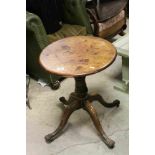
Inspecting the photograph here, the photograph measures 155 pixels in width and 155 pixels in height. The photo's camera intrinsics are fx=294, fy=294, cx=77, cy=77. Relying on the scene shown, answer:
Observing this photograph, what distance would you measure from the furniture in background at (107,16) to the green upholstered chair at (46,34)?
10 centimetres

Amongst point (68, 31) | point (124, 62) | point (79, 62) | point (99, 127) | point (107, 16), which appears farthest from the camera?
point (107, 16)

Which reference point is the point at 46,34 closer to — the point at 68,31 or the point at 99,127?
the point at 68,31

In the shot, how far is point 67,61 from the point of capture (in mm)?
1833

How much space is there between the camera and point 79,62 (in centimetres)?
181

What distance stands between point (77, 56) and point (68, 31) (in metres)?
0.92

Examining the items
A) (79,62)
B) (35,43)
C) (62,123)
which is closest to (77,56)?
(79,62)

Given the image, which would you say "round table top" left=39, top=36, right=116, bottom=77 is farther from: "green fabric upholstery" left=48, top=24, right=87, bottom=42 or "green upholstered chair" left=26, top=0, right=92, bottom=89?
"green fabric upholstery" left=48, top=24, right=87, bottom=42

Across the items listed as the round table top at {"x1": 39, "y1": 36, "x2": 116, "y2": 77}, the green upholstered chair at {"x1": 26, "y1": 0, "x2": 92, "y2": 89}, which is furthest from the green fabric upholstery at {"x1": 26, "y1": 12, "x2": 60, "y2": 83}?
the round table top at {"x1": 39, "y1": 36, "x2": 116, "y2": 77}

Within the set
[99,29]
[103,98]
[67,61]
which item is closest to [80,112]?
[103,98]

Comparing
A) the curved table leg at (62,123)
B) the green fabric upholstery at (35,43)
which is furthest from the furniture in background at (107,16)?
the curved table leg at (62,123)

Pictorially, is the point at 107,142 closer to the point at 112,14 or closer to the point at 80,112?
the point at 80,112

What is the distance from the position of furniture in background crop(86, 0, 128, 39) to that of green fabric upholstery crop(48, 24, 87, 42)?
0.66 ft

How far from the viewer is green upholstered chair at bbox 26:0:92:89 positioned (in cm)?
231
